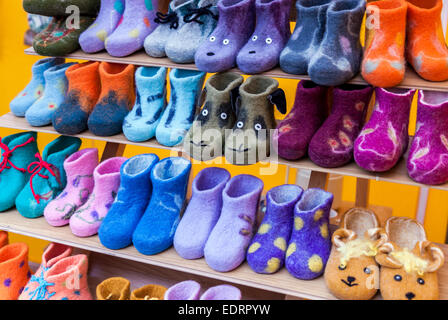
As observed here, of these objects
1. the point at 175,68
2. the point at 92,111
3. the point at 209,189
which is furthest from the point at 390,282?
the point at 92,111

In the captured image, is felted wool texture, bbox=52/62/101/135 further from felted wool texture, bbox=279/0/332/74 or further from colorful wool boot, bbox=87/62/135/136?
felted wool texture, bbox=279/0/332/74

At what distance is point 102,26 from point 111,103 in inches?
10.7

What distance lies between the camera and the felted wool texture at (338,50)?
136 cm

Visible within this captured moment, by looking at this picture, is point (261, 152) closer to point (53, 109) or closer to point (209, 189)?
point (209, 189)

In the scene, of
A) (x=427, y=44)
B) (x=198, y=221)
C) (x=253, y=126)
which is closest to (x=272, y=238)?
(x=198, y=221)

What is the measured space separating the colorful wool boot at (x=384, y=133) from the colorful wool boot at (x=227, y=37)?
18.1 inches

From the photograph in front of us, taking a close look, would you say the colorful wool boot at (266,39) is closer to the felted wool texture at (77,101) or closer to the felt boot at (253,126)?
the felt boot at (253,126)

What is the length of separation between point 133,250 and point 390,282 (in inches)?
32.5

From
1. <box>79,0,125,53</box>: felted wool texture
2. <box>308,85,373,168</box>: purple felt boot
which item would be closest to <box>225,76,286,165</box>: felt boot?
<box>308,85,373,168</box>: purple felt boot

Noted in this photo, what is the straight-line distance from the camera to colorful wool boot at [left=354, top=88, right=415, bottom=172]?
1.41m

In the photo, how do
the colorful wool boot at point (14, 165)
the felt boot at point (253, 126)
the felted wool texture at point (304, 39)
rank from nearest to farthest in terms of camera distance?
the felted wool texture at point (304, 39), the felt boot at point (253, 126), the colorful wool boot at point (14, 165)

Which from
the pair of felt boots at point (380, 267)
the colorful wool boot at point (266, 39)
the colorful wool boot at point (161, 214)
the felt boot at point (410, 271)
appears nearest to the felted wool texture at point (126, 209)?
the colorful wool boot at point (161, 214)

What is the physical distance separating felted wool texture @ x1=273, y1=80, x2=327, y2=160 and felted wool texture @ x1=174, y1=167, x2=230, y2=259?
277mm

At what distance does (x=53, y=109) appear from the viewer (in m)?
1.83
